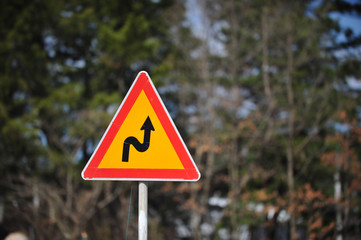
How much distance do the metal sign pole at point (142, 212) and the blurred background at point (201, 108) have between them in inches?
324

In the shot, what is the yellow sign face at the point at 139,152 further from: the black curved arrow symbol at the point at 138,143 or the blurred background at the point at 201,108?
the blurred background at the point at 201,108

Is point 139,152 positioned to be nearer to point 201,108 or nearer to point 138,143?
point 138,143

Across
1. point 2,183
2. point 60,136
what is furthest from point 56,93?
point 2,183

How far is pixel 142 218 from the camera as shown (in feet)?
9.22

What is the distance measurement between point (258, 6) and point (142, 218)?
1134cm

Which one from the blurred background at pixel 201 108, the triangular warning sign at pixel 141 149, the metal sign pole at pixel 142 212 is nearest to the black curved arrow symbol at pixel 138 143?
the triangular warning sign at pixel 141 149

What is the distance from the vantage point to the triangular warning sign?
286cm

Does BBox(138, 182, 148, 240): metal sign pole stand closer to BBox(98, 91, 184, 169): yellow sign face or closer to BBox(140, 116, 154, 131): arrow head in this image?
BBox(98, 91, 184, 169): yellow sign face

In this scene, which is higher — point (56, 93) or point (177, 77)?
point (177, 77)

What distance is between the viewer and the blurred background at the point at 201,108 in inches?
452

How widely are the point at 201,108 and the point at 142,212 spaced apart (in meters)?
11.7

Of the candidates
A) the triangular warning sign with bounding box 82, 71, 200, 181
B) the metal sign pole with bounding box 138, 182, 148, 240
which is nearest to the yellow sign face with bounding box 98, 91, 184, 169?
the triangular warning sign with bounding box 82, 71, 200, 181

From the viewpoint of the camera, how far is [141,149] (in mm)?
2891

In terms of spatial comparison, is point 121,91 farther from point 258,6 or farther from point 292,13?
point 292,13
